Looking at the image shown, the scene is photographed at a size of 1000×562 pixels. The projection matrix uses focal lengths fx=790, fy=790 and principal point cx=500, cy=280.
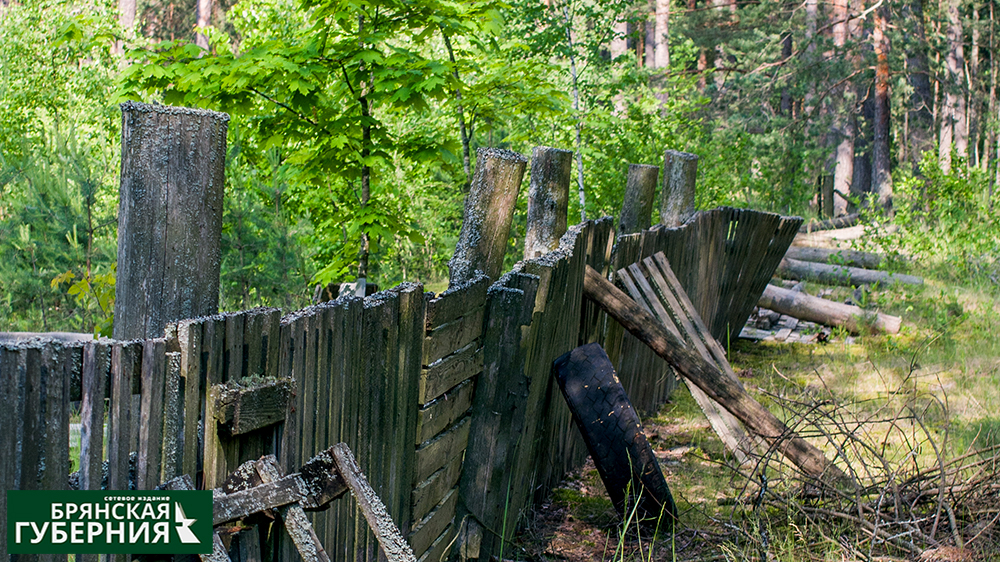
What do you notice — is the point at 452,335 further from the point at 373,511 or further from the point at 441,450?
the point at 373,511

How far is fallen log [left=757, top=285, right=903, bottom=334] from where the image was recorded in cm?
841

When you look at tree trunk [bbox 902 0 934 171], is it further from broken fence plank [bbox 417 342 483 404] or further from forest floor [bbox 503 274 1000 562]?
broken fence plank [bbox 417 342 483 404]

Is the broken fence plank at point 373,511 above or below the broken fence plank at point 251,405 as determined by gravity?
below

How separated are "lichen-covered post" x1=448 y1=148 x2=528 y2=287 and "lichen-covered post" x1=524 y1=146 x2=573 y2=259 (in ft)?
2.56

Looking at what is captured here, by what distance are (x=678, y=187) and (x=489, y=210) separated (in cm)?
344

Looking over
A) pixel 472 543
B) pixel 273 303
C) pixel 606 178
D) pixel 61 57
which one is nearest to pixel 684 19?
pixel 606 178

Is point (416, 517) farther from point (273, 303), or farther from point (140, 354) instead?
point (273, 303)

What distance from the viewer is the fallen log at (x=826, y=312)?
→ 841 centimetres

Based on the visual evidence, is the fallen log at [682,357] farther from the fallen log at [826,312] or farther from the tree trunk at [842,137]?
the tree trunk at [842,137]

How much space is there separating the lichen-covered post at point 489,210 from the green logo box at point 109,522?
207 centimetres

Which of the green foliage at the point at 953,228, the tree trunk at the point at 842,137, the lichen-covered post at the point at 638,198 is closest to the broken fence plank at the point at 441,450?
the lichen-covered post at the point at 638,198

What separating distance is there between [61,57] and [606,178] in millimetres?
10393

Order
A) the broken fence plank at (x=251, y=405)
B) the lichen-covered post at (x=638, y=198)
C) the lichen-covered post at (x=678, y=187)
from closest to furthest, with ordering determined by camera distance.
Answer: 1. the broken fence plank at (x=251, y=405)
2. the lichen-covered post at (x=638, y=198)
3. the lichen-covered post at (x=678, y=187)

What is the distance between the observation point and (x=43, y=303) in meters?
7.31
